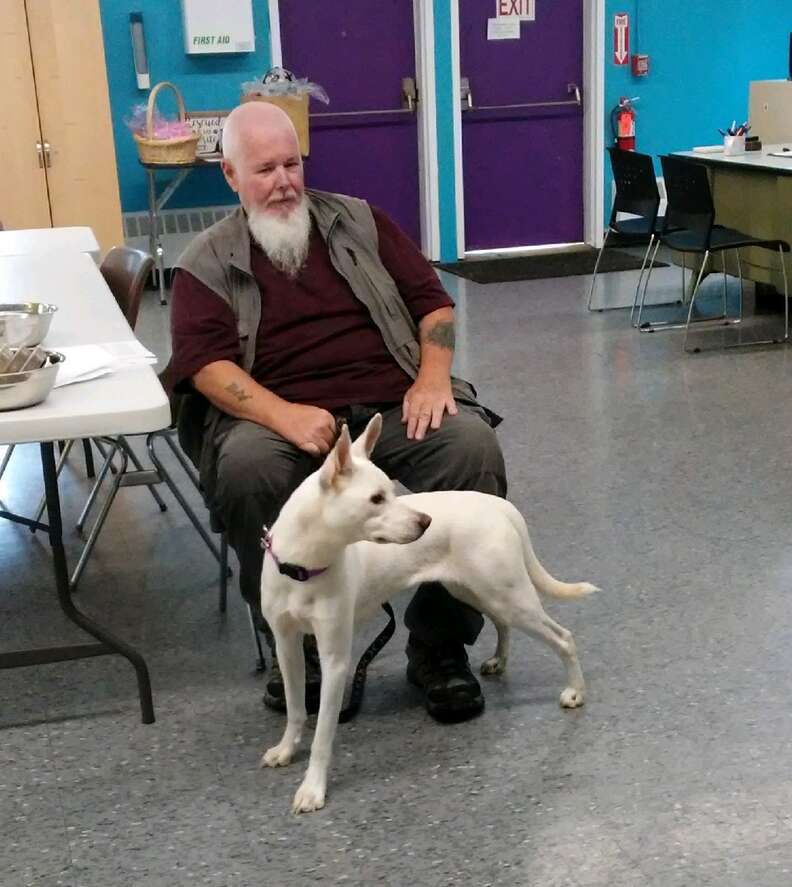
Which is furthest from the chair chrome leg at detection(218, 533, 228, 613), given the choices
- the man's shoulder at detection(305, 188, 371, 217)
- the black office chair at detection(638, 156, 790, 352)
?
the black office chair at detection(638, 156, 790, 352)

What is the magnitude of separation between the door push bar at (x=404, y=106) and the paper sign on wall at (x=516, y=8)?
71cm

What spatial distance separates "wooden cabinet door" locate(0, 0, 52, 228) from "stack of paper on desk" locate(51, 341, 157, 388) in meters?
4.24

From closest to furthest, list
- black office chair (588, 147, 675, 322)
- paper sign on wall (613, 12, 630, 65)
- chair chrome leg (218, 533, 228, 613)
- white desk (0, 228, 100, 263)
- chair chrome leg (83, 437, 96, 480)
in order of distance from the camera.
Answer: chair chrome leg (218, 533, 228, 613) < white desk (0, 228, 100, 263) < chair chrome leg (83, 437, 96, 480) < black office chair (588, 147, 675, 322) < paper sign on wall (613, 12, 630, 65)

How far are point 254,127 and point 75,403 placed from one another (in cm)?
80

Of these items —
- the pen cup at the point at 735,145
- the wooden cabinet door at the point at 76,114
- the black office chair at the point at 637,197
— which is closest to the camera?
the black office chair at the point at 637,197

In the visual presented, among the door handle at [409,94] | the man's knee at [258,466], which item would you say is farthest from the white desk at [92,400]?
the door handle at [409,94]

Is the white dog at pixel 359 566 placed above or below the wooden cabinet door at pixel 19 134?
below

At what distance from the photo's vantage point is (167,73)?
6.89 m

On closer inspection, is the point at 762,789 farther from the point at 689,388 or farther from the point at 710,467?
the point at 689,388

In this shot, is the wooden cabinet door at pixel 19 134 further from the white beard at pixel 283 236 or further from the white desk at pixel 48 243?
the white beard at pixel 283 236

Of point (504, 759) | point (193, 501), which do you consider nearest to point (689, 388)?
point (193, 501)

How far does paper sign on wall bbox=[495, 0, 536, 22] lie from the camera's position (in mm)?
7395

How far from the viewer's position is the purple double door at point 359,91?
23.6 feet

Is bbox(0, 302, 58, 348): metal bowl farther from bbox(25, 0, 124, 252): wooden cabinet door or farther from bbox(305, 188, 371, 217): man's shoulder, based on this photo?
A: bbox(25, 0, 124, 252): wooden cabinet door
